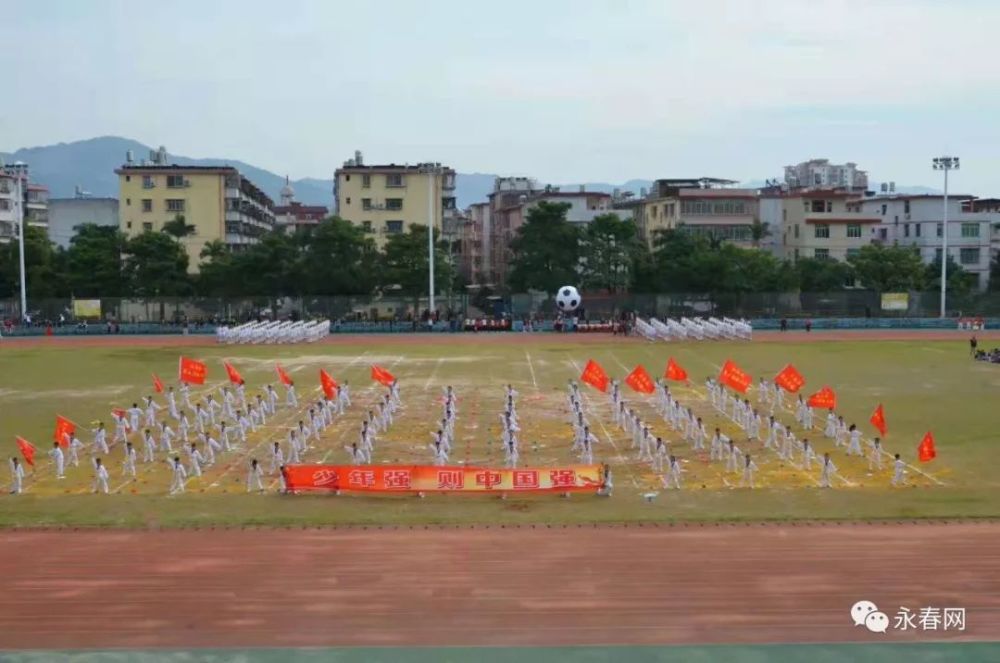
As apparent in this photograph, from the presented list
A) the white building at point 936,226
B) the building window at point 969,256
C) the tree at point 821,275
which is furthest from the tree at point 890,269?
the building window at point 969,256

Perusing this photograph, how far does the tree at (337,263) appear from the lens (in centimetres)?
6397

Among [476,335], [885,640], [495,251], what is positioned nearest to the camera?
[885,640]

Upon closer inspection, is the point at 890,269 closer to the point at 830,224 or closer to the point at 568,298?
the point at 830,224

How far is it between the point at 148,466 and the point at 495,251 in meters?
75.3

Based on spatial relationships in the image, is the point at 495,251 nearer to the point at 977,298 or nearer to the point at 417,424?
the point at 977,298

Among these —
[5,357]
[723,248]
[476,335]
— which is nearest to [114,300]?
[5,357]

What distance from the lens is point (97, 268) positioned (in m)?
64.3

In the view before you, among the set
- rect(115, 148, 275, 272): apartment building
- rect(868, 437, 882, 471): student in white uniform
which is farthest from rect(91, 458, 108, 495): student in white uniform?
rect(115, 148, 275, 272): apartment building

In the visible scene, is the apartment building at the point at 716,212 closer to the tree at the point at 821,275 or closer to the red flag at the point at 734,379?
the tree at the point at 821,275

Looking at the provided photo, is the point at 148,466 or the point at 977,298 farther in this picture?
the point at 977,298

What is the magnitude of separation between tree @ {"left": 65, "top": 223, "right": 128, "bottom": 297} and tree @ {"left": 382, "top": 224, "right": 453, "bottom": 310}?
668 inches

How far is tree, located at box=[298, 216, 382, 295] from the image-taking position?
6397 centimetres

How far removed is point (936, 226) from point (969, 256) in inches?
130

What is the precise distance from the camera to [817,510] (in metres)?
17.2
